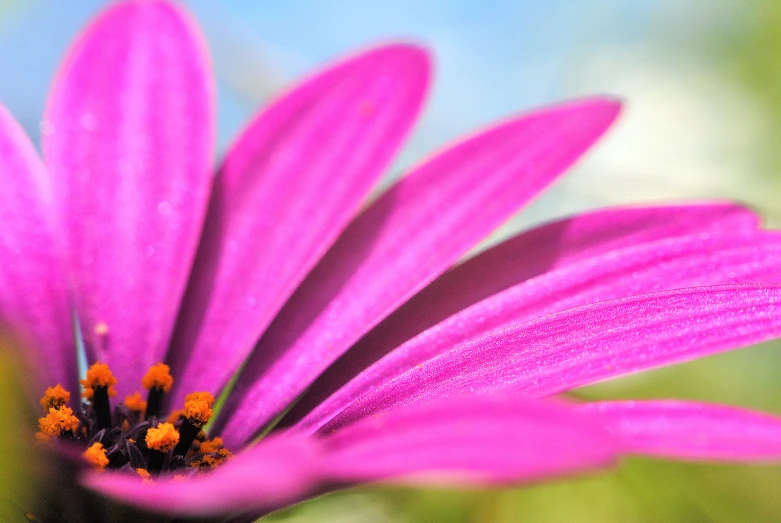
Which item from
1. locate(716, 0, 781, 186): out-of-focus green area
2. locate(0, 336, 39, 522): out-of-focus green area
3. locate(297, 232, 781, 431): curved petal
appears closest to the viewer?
locate(0, 336, 39, 522): out-of-focus green area

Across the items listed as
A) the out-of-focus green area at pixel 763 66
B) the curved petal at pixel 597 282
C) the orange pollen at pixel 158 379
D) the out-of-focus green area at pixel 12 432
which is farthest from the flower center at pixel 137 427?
the out-of-focus green area at pixel 763 66

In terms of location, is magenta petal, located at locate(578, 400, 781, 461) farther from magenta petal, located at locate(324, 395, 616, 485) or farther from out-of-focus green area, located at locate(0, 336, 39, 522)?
out-of-focus green area, located at locate(0, 336, 39, 522)

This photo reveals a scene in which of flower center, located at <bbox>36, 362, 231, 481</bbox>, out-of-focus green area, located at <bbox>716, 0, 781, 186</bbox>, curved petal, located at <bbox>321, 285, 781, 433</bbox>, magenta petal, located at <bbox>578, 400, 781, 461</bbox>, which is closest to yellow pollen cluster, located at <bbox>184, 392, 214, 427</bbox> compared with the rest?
flower center, located at <bbox>36, 362, 231, 481</bbox>

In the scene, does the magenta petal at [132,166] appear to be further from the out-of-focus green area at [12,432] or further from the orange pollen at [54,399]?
the out-of-focus green area at [12,432]

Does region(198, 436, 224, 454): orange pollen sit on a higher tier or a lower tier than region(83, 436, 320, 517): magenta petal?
higher

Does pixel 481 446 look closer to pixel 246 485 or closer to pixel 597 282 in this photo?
pixel 246 485

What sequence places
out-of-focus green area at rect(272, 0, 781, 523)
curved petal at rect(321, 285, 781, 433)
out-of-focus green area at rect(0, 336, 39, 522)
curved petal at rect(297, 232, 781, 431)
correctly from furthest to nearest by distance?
out-of-focus green area at rect(272, 0, 781, 523) → curved petal at rect(297, 232, 781, 431) → curved petal at rect(321, 285, 781, 433) → out-of-focus green area at rect(0, 336, 39, 522)
